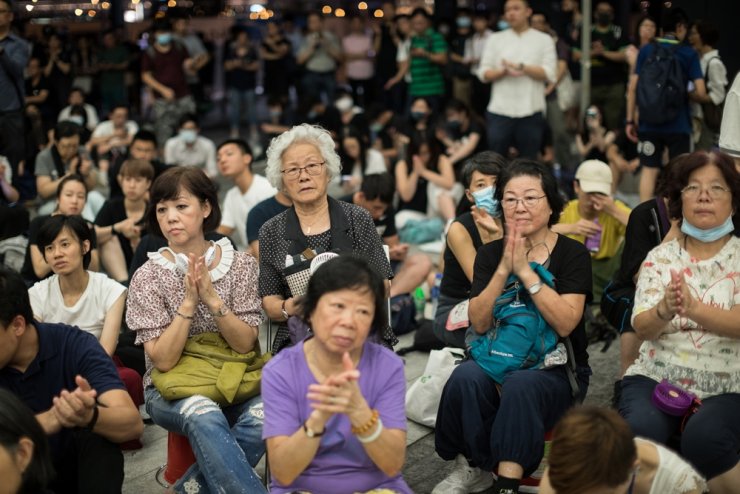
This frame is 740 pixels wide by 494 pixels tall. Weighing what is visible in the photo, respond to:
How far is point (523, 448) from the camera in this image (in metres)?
3.82

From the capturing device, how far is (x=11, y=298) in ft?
11.1

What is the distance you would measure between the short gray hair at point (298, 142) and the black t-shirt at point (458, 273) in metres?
0.69

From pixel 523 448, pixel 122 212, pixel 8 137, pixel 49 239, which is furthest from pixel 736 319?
pixel 8 137

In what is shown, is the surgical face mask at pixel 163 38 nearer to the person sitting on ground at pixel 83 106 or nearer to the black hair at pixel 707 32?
the person sitting on ground at pixel 83 106

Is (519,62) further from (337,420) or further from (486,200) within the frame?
(337,420)

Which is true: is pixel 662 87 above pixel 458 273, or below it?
above

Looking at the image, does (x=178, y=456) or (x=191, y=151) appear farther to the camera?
(x=191, y=151)

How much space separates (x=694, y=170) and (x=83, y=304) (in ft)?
9.09

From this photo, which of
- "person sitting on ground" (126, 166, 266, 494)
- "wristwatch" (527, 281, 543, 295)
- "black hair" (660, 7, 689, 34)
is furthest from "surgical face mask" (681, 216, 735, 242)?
"black hair" (660, 7, 689, 34)

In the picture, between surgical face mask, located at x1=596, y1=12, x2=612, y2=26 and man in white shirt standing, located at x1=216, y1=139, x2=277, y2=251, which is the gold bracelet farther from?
surgical face mask, located at x1=596, y1=12, x2=612, y2=26

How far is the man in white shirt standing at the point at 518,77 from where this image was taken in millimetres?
8195

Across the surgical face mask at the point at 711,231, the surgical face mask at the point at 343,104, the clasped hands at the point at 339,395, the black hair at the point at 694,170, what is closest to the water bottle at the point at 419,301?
the black hair at the point at 694,170

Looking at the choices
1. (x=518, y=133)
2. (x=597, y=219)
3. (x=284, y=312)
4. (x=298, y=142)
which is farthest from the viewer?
(x=518, y=133)

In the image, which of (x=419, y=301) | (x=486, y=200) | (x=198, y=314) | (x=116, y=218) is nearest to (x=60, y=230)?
(x=198, y=314)
